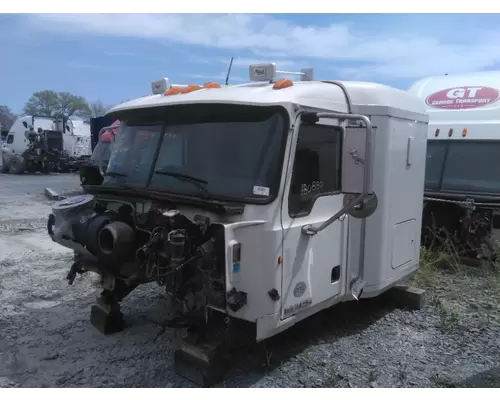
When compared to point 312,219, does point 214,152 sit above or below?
above

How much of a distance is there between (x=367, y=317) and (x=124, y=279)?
2.56m

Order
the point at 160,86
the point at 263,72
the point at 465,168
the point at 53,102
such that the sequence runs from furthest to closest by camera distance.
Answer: the point at 53,102 < the point at 465,168 < the point at 160,86 < the point at 263,72

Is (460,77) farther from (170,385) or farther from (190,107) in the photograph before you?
(170,385)

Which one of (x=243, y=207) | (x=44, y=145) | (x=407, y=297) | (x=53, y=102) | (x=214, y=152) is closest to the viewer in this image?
(x=243, y=207)

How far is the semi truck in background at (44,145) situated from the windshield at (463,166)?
1962 cm

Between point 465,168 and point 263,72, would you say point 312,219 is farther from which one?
point 465,168

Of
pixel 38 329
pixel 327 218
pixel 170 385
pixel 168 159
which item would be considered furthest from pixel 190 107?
pixel 38 329

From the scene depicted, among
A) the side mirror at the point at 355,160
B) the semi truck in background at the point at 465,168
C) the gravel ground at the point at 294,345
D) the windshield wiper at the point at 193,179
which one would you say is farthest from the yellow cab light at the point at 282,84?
the semi truck in background at the point at 465,168

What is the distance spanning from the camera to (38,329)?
474 cm

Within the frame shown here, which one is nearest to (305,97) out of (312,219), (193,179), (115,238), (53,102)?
(312,219)

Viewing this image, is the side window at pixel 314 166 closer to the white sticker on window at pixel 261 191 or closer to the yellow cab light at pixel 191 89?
the white sticker on window at pixel 261 191

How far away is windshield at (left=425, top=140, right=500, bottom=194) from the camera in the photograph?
693 centimetres

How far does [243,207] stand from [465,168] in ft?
16.6

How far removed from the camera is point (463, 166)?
7.21 meters
